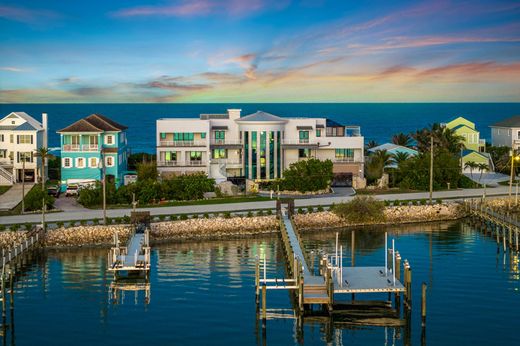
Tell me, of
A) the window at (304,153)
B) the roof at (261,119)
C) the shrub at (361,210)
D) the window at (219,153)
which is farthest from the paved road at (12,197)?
the window at (304,153)

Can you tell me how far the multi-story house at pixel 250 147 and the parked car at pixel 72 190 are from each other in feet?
33.0

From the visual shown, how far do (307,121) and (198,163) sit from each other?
1288 centimetres

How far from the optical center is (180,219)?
62.5 meters

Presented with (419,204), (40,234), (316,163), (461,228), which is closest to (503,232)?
(461,228)

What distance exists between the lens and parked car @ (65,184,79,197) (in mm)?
73250

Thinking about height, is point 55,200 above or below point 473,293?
above

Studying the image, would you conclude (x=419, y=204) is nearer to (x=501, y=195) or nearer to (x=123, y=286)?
(x=501, y=195)

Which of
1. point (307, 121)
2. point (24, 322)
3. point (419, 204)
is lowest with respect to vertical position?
point (24, 322)

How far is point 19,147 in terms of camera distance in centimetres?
8294

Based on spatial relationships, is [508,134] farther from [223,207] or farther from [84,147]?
[84,147]

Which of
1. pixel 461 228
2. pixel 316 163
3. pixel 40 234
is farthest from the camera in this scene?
pixel 316 163

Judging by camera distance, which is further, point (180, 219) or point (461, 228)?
point (461, 228)

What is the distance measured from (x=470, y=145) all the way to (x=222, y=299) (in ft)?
208

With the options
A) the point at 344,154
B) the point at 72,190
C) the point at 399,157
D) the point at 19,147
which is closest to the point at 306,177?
the point at 344,154
